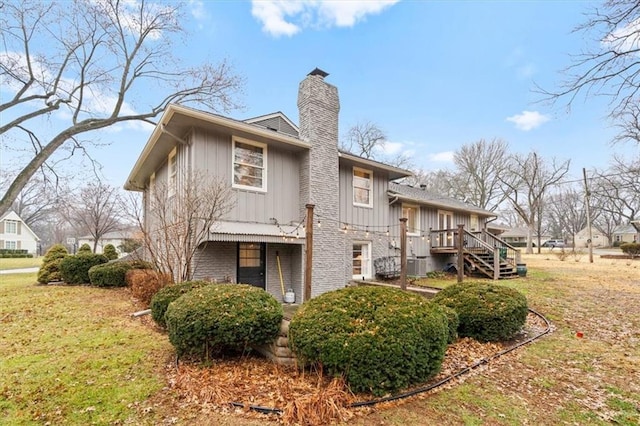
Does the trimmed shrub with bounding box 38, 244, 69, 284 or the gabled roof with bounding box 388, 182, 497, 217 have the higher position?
the gabled roof with bounding box 388, 182, 497, 217

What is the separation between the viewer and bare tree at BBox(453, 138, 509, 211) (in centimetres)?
3597

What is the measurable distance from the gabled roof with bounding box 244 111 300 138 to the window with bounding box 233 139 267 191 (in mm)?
1692

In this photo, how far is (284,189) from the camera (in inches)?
396

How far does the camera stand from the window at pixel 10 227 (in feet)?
138

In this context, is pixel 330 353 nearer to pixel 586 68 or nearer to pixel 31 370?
pixel 31 370

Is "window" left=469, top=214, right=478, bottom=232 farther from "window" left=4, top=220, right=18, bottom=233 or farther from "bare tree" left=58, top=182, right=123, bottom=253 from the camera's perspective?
"window" left=4, top=220, right=18, bottom=233

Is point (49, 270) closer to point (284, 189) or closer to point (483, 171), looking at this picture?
point (284, 189)

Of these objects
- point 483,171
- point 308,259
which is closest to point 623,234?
point 483,171

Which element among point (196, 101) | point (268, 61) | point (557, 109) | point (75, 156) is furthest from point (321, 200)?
point (75, 156)

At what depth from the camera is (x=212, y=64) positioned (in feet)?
56.4

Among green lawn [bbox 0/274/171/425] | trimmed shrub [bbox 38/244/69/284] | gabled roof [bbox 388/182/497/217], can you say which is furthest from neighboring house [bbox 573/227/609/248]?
trimmed shrub [bbox 38/244/69/284]

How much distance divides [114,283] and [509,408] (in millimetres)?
12292

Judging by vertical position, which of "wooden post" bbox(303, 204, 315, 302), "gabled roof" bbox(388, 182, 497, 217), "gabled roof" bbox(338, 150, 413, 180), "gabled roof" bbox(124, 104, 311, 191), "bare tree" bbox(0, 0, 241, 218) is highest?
"bare tree" bbox(0, 0, 241, 218)

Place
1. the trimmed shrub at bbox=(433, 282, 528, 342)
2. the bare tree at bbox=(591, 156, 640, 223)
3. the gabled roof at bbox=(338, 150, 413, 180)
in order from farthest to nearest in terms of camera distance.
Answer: the bare tree at bbox=(591, 156, 640, 223)
the gabled roof at bbox=(338, 150, 413, 180)
the trimmed shrub at bbox=(433, 282, 528, 342)
